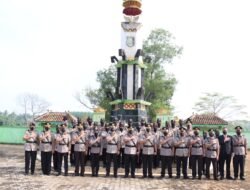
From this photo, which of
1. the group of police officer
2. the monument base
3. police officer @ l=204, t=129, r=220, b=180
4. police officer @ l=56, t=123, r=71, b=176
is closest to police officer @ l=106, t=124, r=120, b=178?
the group of police officer

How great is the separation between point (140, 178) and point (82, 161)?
1.85 m

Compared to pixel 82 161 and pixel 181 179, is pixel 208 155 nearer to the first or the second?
pixel 181 179

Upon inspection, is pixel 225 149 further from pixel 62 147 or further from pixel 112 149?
pixel 62 147

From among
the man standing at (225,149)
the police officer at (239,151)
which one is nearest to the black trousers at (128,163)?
the man standing at (225,149)

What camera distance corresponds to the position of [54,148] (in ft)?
36.1

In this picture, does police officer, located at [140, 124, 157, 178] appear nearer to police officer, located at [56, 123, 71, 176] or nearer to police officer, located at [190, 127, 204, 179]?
police officer, located at [190, 127, 204, 179]

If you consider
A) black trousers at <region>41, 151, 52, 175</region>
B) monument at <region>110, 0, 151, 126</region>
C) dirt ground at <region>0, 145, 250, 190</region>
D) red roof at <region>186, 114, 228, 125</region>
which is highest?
monument at <region>110, 0, 151, 126</region>

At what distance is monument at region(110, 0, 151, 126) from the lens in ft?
52.6

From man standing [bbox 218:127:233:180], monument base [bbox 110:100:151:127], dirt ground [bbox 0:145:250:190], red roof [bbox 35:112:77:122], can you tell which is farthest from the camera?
red roof [bbox 35:112:77:122]

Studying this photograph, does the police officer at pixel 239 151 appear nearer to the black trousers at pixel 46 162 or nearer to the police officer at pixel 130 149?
the police officer at pixel 130 149

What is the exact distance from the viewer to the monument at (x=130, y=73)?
16047 mm

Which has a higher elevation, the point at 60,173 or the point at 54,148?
the point at 54,148

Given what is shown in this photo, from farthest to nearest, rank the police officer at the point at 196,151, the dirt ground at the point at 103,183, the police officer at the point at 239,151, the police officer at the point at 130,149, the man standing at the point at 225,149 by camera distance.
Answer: the man standing at the point at 225,149 < the police officer at the point at 239,151 < the police officer at the point at 196,151 < the police officer at the point at 130,149 < the dirt ground at the point at 103,183

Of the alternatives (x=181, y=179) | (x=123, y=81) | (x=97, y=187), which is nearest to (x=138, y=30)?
(x=123, y=81)
